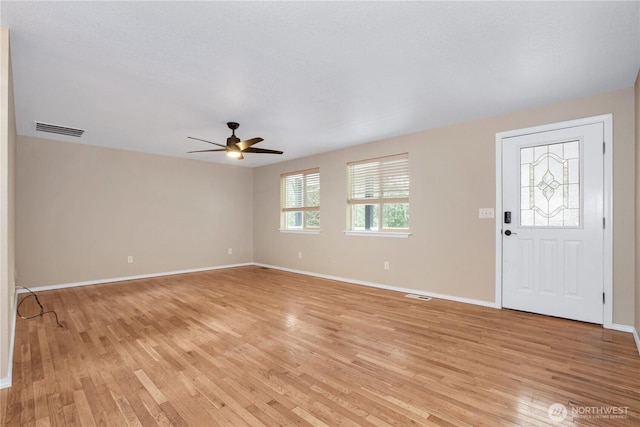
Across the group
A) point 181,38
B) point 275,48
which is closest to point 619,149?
point 275,48

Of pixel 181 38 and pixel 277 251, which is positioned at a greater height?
pixel 181 38

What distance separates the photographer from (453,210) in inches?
161

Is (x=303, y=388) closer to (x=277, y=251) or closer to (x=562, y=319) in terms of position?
(x=562, y=319)

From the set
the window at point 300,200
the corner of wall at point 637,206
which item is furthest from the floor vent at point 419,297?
the window at point 300,200

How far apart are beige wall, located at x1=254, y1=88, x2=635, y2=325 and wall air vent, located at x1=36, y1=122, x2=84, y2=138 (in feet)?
12.8

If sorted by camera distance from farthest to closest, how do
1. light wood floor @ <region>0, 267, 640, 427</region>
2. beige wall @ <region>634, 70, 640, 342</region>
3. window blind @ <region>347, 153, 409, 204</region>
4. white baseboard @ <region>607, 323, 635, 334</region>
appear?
window blind @ <region>347, 153, 409, 204</region> → white baseboard @ <region>607, 323, 635, 334</region> → beige wall @ <region>634, 70, 640, 342</region> → light wood floor @ <region>0, 267, 640, 427</region>

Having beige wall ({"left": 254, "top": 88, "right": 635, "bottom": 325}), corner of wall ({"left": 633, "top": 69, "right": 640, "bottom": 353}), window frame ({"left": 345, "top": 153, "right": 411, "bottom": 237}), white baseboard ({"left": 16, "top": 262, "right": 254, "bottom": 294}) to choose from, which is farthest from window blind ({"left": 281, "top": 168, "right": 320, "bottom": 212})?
corner of wall ({"left": 633, "top": 69, "right": 640, "bottom": 353})

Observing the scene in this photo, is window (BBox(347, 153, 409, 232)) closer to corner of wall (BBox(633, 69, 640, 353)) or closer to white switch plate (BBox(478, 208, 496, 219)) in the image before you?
white switch plate (BBox(478, 208, 496, 219))

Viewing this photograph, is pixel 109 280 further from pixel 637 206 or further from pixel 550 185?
pixel 637 206

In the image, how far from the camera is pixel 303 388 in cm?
197

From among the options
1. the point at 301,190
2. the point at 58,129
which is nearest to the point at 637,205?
the point at 301,190

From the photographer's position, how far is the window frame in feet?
15.3

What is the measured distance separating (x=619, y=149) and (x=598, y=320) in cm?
176

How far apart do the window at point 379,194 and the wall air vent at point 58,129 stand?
4.26 m
